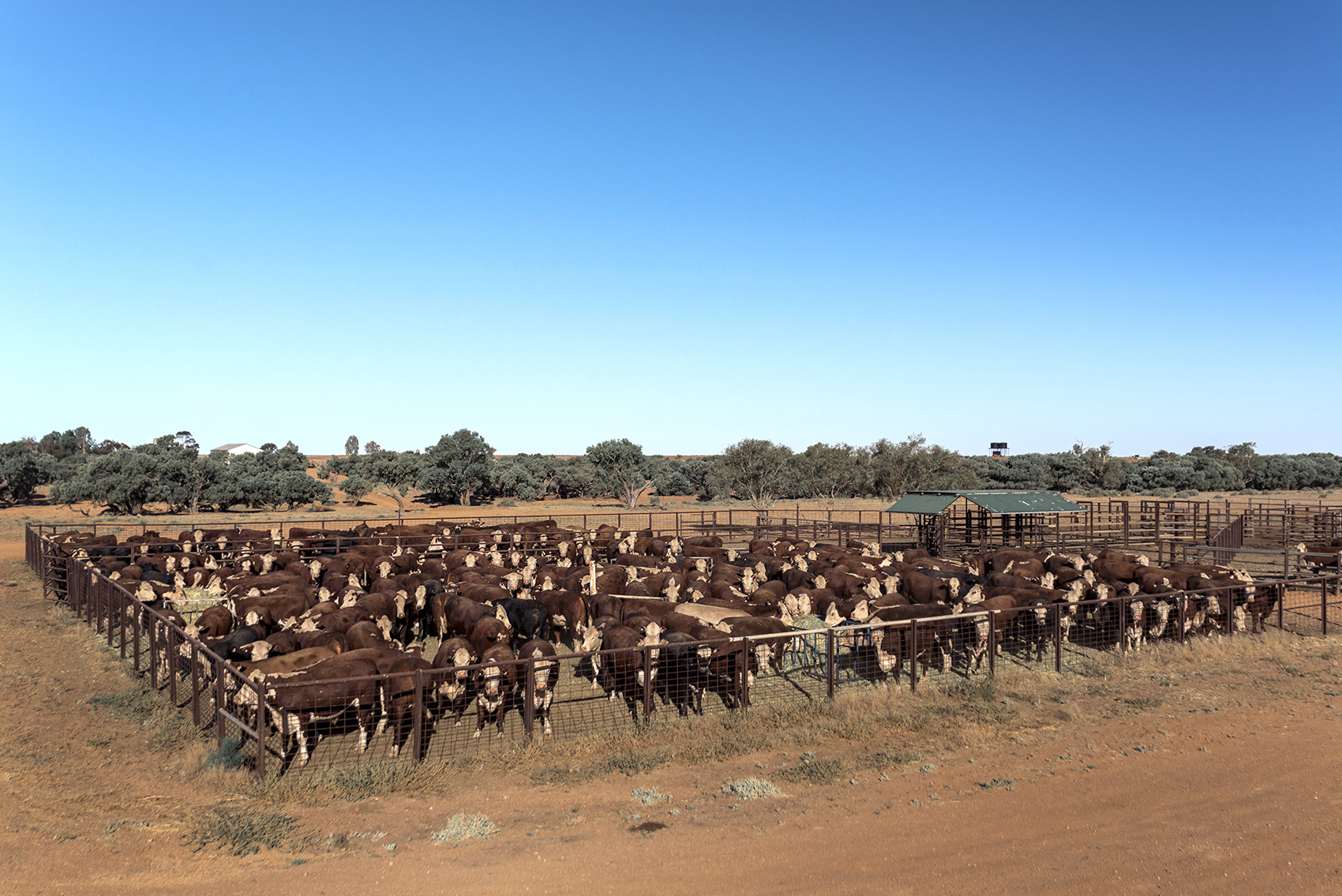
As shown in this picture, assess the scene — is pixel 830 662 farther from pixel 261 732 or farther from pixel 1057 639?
pixel 261 732

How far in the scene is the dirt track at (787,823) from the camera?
621 centimetres

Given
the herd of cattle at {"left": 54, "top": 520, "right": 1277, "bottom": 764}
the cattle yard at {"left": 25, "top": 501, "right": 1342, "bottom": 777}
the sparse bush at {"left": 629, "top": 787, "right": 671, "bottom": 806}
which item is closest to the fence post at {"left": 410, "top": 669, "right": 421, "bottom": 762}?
the cattle yard at {"left": 25, "top": 501, "right": 1342, "bottom": 777}

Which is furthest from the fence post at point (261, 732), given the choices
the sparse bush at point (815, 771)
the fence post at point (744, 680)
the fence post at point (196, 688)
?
the fence post at point (744, 680)

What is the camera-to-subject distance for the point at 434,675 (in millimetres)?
9789

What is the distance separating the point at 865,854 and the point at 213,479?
5299 cm

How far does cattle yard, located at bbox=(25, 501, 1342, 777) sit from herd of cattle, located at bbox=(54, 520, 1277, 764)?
54mm

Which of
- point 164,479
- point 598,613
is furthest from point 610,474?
point 598,613

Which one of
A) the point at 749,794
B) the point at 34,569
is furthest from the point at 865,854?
the point at 34,569

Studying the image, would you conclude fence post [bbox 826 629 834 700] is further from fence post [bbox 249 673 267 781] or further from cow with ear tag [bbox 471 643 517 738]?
fence post [bbox 249 673 267 781]

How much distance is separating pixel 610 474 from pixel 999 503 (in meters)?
41.7

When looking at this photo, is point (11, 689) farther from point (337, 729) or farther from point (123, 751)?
point (337, 729)

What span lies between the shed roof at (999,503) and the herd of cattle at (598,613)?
2.66 metres

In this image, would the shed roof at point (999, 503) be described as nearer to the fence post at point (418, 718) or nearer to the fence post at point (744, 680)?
the fence post at point (744, 680)

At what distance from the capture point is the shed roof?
2508 centimetres
